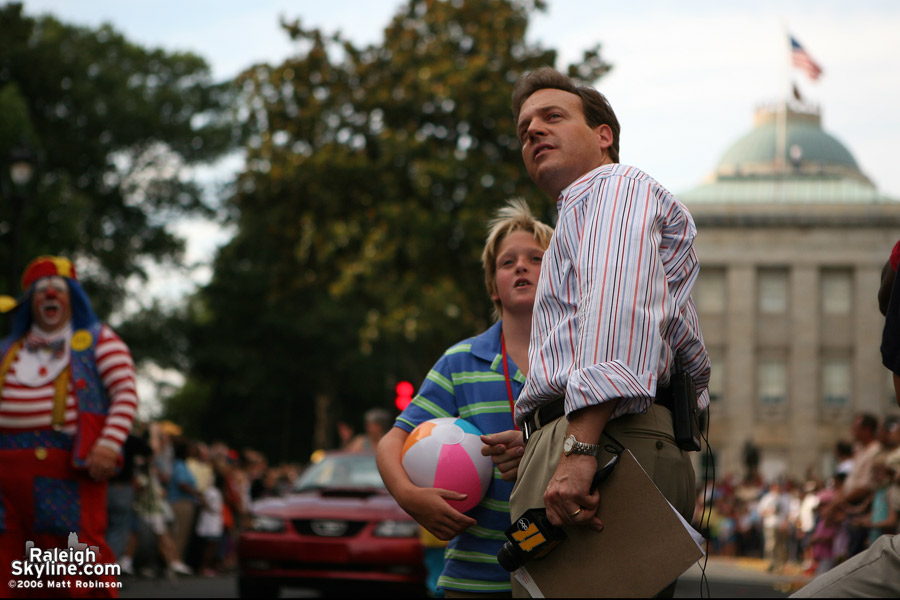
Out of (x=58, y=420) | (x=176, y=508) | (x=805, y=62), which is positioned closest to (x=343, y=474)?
(x=176, y=508)

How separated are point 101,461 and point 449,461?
2849 mm

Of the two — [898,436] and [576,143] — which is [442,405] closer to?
[576,143]

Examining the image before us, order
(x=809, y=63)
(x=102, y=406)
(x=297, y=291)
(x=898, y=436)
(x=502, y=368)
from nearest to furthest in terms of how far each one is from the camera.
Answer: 1. (x=502, y=368)
2. (x=102, y=406)
3. (x=898, y=436)
4. (x=297, y=291)
5. (x=809, y=63)

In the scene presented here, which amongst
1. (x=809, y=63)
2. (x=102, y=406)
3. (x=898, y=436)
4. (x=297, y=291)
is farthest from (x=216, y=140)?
(x=102, y=406)

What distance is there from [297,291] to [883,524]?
52.4 ft

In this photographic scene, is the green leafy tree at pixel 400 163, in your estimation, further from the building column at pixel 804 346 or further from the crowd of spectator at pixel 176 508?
the building column at pixel 804 346

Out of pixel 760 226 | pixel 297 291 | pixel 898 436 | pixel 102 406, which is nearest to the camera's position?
pixel 102 406

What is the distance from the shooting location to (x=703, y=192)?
250 feet

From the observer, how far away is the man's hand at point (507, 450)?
4.05 m

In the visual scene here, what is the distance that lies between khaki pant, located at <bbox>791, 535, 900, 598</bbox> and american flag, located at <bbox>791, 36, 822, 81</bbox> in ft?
166

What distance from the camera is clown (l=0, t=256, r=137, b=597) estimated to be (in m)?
6.38

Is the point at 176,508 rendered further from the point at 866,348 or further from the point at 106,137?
the point at 866,348

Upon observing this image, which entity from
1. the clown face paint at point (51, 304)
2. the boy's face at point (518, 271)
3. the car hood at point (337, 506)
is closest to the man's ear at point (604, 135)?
the boy's face at point (518, 271)

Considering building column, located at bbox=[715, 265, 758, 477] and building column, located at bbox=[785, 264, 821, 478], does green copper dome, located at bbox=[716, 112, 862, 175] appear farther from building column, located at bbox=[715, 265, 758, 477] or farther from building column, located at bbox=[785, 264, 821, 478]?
building column, located at bbox=[715, 265, 758, 477]
